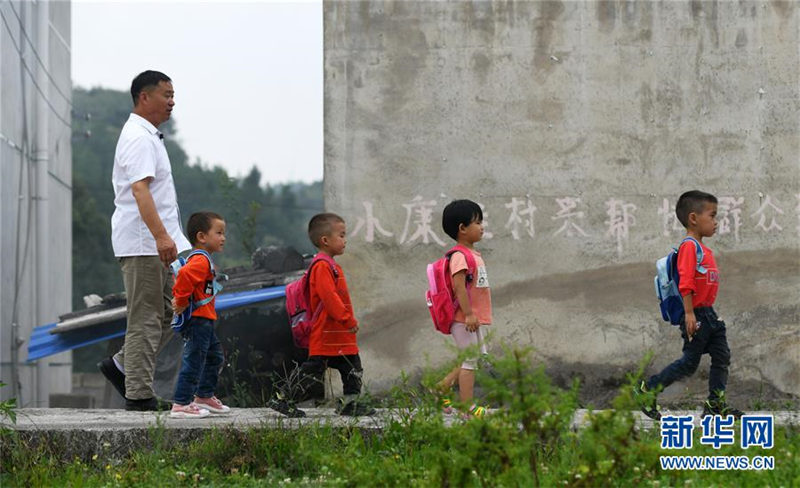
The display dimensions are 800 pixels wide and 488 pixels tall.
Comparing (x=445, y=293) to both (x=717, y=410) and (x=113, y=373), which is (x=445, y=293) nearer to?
(x=717, y=410)

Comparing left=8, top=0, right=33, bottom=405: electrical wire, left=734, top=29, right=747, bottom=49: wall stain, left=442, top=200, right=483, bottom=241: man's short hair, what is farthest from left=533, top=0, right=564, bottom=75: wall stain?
left=8, top=0, right=33, bottom=405: electrical wire

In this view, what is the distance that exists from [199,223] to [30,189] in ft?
23.3

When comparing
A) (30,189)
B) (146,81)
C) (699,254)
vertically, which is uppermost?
(146,81)

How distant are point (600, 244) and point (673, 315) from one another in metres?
1.90

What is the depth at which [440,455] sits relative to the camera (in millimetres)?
3488

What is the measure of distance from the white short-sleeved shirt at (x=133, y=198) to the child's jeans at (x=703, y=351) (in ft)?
8.70

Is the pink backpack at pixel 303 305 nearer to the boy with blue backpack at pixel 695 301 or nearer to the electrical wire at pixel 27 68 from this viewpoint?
the boy with blue backpack at pixel 695 301

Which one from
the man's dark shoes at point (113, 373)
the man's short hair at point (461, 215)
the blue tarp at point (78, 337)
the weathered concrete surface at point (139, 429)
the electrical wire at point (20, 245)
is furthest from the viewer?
the electrical wire at point (20, 245)

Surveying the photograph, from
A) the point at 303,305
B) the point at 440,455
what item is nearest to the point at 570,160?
the point at 303,305

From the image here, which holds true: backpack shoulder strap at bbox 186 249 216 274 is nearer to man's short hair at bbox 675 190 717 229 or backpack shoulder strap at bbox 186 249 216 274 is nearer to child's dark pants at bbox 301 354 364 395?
child's dark pants at bbox 301 354 364 395

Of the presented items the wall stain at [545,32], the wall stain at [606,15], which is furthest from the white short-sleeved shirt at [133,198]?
the wall stain at [606,15]

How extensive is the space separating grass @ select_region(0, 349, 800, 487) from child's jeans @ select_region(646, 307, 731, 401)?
57cm

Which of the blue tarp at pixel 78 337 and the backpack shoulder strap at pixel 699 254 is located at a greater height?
the backpack shoulder strap at pixel 699 254

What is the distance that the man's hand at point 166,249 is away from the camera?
5461mm
